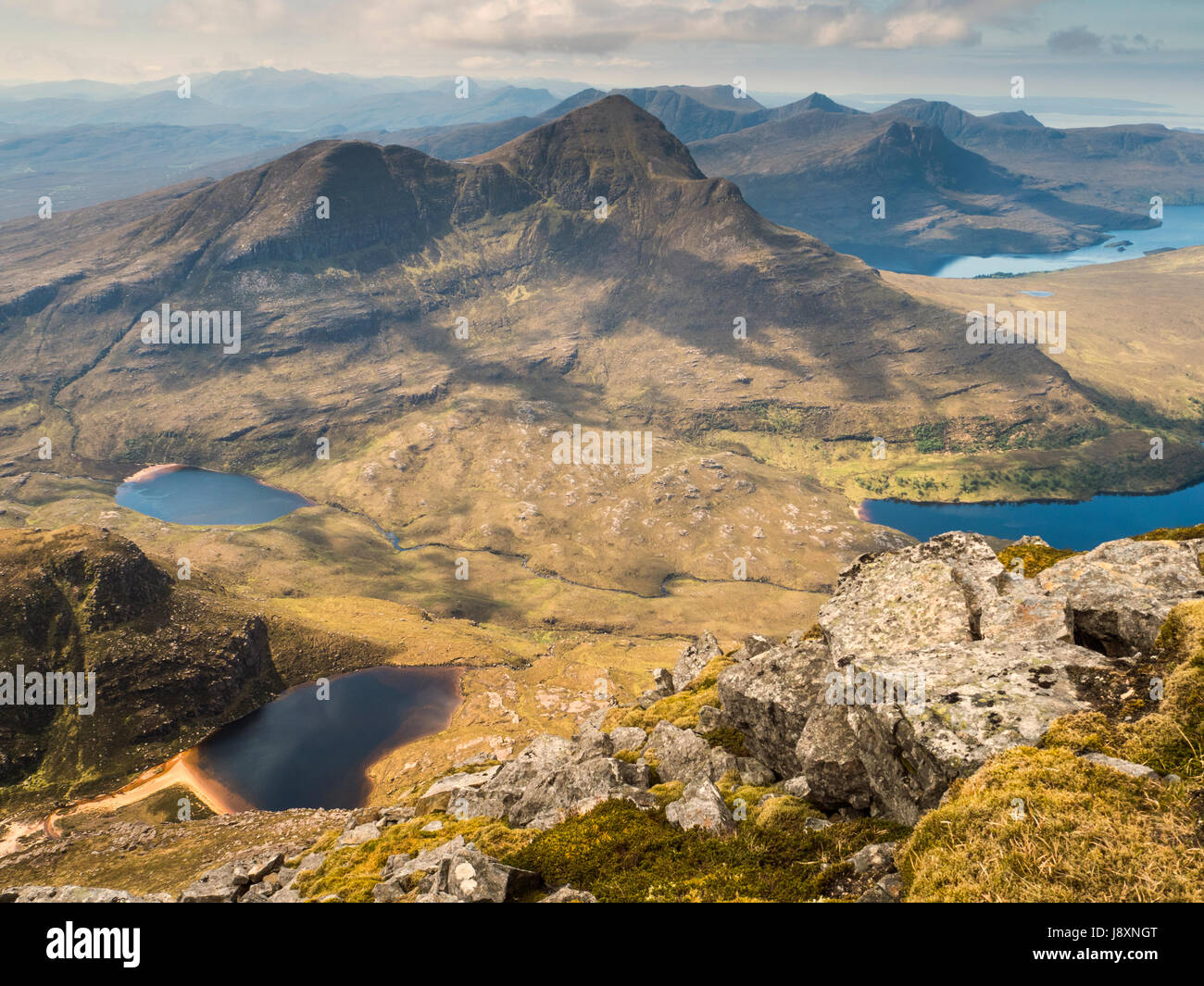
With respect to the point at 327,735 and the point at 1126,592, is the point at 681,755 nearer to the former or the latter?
the point at 1126,592

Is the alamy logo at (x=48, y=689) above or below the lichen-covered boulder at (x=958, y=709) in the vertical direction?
below

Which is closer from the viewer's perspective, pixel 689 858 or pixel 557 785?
pixel 689 858

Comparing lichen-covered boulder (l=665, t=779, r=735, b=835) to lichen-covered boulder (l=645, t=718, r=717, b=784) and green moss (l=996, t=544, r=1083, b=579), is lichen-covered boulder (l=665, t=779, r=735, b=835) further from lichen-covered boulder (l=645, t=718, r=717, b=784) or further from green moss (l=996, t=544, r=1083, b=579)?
green moss (l=996, t=544, r=1083, b=579)

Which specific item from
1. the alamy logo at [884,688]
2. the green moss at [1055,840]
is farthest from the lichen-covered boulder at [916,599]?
the green moss at [1055,840]

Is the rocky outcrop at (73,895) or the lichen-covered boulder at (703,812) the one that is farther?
the rocky outcrop at (73,895)

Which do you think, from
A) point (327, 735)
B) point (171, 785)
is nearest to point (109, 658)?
point (171, 785)
